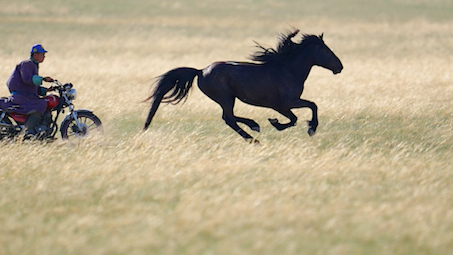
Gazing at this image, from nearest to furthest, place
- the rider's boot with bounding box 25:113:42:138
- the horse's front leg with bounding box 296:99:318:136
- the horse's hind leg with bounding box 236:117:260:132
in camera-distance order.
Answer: the rider's boot with bounding box 25:113:42:138
the horse's front leg with bounding box 296:99:318:136
the horse's hind leg with bounding box 236:117:260:132

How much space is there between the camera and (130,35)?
35875 mm

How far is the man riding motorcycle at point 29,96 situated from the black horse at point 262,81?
152 cm

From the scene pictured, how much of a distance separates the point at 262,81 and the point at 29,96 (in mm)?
3233

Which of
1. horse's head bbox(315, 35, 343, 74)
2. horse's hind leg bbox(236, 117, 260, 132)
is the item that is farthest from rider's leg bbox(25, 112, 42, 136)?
horse's head bbox(315, 35, 343, 74)

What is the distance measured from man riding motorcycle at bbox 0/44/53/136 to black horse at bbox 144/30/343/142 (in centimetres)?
152

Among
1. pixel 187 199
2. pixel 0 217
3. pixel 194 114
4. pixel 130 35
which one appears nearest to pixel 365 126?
pixel 194 114

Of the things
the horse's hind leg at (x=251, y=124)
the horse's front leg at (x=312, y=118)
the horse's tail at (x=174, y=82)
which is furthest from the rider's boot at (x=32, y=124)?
the horse's front leg at (x=312, y=118)

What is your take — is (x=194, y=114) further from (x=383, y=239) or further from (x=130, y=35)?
(x=130, y=35)

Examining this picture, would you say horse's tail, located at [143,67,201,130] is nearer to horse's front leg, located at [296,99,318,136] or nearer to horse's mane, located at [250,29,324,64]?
horse's mane, located at [250,29,324,64]

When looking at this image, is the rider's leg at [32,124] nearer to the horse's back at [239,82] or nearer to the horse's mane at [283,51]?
the horse's back at [239,82]

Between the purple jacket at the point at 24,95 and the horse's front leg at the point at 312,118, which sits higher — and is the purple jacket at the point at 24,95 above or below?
above

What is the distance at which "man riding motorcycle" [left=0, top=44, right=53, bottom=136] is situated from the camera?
364 inches

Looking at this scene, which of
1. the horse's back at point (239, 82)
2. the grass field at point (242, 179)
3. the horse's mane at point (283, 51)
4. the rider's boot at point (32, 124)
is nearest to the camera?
the grass field at point (242, 179)

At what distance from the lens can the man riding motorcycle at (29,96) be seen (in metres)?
9.24
